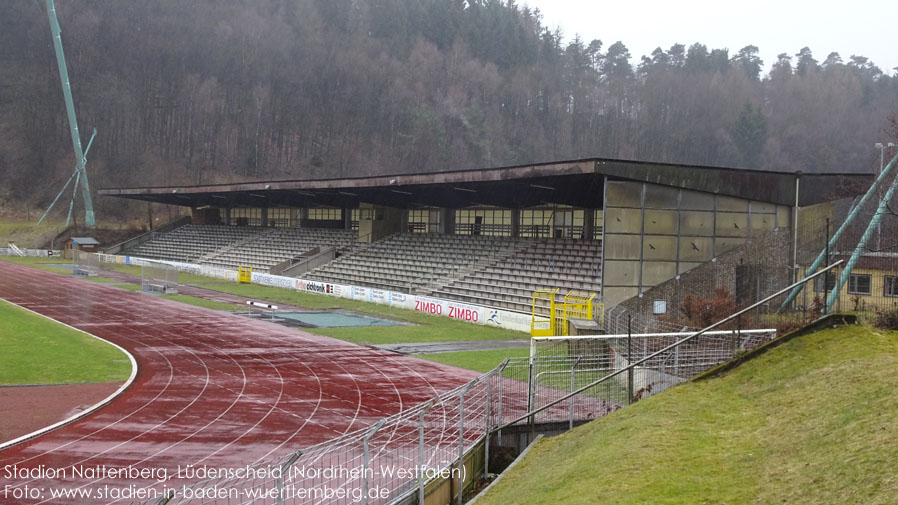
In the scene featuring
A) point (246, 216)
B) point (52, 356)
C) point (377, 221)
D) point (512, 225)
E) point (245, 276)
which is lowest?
point (245, 276)

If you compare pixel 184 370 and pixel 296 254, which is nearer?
pixel 184 370

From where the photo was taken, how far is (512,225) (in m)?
48.3

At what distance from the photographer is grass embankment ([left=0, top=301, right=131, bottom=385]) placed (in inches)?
780

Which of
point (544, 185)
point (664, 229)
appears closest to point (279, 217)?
point (544, 185)

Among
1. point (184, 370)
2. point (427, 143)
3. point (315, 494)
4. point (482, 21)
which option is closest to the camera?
point (315, 494)

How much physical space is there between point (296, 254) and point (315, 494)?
1883 inches

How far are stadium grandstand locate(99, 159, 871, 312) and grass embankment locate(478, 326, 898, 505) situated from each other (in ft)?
68.0

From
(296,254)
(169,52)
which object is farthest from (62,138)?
(296,254)

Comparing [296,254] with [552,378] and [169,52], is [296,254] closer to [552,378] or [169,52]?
[552,378]

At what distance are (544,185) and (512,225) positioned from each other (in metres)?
10.7

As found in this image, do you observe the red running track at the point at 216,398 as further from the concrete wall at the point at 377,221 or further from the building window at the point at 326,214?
the building window at the point at 326,214

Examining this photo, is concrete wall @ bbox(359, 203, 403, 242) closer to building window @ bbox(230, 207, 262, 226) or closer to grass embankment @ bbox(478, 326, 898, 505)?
building window @ bbox(230, 207, 262, 226)

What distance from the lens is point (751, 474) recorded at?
→ 25.8 feet

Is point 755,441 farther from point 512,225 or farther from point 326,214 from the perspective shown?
point 326,214
